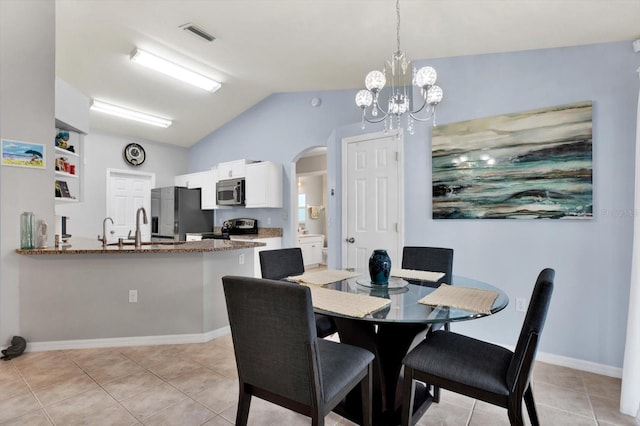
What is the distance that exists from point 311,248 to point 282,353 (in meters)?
6.17

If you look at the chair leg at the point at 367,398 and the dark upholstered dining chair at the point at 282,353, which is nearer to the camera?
the dark upholstered dining chair at the point at 282,353

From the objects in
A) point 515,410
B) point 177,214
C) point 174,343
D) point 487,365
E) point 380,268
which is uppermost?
point 177,214

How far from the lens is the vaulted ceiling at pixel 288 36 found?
7.75 ft

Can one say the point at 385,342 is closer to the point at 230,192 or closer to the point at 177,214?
the point at 230,192

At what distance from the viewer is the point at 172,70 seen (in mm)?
3969

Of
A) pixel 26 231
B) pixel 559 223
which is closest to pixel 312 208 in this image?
pixel 26 231

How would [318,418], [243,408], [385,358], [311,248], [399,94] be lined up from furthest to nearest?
[311,248] < [399,94] < [385,358] < [243,408] < [318,418]

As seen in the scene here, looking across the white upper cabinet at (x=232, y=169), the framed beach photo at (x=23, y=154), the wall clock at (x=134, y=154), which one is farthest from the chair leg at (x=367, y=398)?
the wall clock at (x=134, y=154)

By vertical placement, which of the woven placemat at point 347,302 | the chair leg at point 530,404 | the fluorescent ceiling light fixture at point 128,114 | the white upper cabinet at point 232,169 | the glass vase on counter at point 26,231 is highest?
the fluorescent ceiling light fixture at point 128,114

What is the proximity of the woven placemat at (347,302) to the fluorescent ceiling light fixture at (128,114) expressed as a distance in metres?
4.71

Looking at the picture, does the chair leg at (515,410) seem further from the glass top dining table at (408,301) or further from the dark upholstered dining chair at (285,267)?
the dark upholstered dining chair at (285,267)

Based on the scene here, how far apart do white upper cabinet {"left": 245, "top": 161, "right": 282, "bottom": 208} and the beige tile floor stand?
2743 millimetres

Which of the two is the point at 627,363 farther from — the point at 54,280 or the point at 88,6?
the point at 88,6

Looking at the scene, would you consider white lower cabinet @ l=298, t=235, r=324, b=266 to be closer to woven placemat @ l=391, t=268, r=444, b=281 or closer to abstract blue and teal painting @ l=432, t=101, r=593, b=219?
abstract blue and teal painting @ l=432, t=101, r=593, b=219
